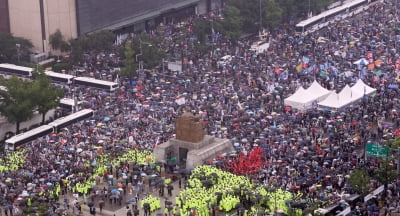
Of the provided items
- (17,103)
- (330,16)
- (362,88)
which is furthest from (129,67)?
(330,16)

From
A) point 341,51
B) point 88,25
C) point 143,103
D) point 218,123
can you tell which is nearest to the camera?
point 218,123

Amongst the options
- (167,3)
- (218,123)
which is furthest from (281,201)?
(167,3)

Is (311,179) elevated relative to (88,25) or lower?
lower

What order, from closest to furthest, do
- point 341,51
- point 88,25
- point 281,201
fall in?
point 281,201, point 341,51, point 88,25

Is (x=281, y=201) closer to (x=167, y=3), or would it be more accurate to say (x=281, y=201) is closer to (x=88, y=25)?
(x=88, y=25)

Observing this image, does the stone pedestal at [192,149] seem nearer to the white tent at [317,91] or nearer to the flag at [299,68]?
the white tent at [317,91]

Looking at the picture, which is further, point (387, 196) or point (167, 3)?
point (167, 3)
